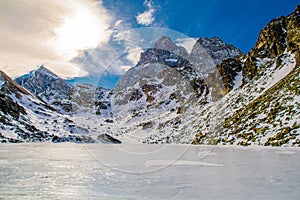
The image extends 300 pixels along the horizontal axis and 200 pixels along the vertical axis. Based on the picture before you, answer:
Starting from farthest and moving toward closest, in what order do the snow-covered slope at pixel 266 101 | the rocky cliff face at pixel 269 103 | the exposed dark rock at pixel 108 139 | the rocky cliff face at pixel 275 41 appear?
the exposed dark rock at pixel 108 139
the rocky cliff face at pixel 275 41
the snow-covered slope at pixel 266 101
the rocky cliff face at pixel 269 103

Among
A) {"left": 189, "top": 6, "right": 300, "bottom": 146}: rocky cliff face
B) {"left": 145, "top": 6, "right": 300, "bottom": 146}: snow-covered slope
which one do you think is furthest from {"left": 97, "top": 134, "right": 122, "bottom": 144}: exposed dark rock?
{"left": 189, "top": 6, "right": 300, "bottom": 146}: rocky cliff face

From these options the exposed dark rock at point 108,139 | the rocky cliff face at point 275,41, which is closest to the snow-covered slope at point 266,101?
the rocky cliff face at point 275,41

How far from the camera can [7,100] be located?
10406 cm

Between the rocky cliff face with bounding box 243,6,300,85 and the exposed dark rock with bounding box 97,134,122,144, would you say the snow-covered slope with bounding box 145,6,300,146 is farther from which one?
the exposed dark rock with bounding box 97,134,122,144

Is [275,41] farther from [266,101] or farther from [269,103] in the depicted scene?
[269,103]

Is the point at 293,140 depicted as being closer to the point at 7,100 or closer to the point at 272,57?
the point at 272,57

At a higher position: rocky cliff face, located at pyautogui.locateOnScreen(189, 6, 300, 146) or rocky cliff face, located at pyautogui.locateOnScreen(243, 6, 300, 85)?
rocky cliff face, located at pyautogui.locateOnScreen(243, 6, 300, 85)

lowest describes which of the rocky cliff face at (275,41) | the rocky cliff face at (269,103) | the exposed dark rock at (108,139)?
the exposed dark rock at (108,139)

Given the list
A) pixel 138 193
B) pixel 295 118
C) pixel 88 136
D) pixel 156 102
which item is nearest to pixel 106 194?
pixel 138 193

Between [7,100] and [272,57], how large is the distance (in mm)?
111960

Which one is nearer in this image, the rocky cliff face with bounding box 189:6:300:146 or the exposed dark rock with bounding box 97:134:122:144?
the rocky cliff face with bounding box 189:6:300:146

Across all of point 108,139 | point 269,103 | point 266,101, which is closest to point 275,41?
point 266,101

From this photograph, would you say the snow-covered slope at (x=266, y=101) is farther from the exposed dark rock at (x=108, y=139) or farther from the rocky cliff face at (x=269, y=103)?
the exposed dark rock at (x=108, y=139)

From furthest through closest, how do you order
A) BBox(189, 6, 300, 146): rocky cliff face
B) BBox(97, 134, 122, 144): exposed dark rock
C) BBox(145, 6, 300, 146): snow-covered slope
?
1. BBox(97, 134, 122, 144): exposed dark rock
2. BBox(145, 6, 300, 146): snow-covered slope
3. BBox(189, 6, 300, 146): rocky cliff face
